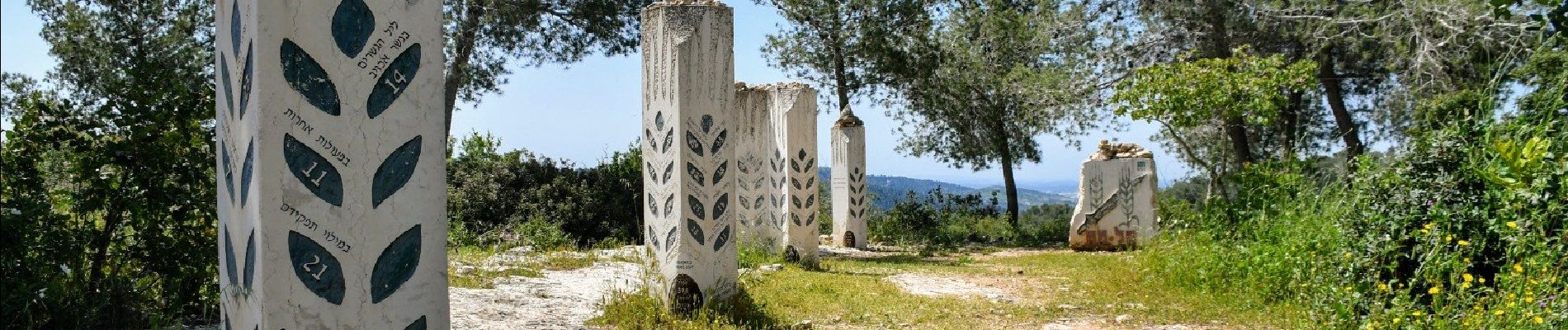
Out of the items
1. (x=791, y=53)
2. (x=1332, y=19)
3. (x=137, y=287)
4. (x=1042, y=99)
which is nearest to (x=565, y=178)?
(x=791, y=53)

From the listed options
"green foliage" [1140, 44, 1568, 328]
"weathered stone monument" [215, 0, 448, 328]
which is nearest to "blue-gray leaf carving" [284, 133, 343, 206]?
"weathered stone monument" [215, 0, 448, 328]

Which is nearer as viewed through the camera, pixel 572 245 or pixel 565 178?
pixel 572 245

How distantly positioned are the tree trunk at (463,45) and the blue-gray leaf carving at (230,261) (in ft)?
37.5

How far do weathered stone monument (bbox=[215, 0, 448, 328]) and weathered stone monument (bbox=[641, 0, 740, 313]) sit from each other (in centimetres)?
341

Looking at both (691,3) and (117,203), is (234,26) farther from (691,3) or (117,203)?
(691,3)

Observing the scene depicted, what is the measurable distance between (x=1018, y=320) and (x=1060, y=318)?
1.01ft

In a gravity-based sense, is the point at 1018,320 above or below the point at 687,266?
below

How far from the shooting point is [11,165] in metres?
4.40

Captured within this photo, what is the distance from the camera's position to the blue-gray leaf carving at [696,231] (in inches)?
239

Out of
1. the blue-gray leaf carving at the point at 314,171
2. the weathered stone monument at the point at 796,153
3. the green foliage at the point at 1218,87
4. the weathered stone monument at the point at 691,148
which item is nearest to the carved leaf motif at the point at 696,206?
the weathered stone monument at the point at 691,148

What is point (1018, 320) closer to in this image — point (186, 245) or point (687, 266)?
point (687, 266)

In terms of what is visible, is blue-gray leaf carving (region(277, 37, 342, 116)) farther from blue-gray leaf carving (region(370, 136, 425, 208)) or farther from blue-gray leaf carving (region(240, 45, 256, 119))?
blue-gray leaf carving (region(370, 136, 425, 208))

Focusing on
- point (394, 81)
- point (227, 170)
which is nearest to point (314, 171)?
point (394, 81)

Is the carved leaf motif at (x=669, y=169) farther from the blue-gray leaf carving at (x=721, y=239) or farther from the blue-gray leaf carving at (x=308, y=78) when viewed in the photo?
the blue-gray leaf carving at (x=308, y=78)
